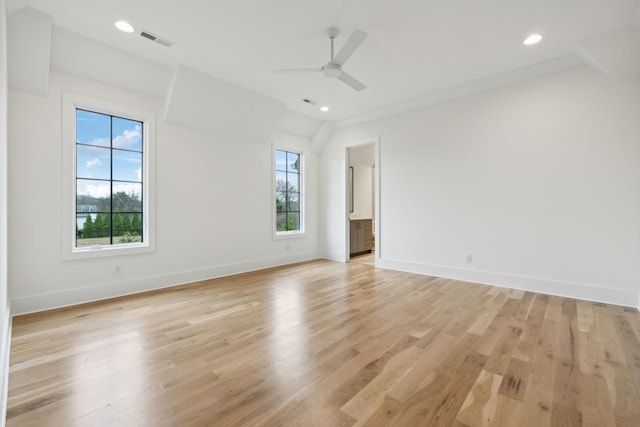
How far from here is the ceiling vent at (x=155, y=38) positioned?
299 centimetres

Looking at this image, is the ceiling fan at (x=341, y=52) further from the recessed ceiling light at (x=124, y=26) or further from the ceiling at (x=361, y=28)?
the recessed ceiling light at (x=124, y=26)

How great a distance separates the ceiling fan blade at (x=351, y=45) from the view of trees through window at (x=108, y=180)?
2.96 meters

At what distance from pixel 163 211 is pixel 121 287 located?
1113 mm

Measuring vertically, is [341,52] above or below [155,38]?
below

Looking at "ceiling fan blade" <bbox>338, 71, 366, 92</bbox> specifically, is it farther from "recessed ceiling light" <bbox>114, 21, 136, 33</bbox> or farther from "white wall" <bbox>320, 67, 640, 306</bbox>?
"recessed ceiling light" <bbox>114, 21, 136, 33</bbox>

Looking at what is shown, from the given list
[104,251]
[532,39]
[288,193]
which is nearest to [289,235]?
[288,193]

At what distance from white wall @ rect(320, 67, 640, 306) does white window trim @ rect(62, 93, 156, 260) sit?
12.5 ft

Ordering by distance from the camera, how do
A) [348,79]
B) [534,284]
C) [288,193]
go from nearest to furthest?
[348,79] → [534,284] → [288,193]

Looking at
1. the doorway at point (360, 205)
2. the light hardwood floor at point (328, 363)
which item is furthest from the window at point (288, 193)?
the light hardwood floor at point (328, 363)

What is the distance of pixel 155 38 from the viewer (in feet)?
10.1

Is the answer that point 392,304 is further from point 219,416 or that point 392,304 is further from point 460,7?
point 460,7

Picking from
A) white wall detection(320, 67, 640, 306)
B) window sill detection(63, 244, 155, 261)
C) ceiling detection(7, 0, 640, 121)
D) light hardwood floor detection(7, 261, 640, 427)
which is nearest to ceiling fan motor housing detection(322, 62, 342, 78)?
ceiling detection(7, 0, 640, 121)

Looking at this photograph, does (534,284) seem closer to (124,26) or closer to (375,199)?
(375,199)

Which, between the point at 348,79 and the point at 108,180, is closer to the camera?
the point at 348,79
